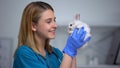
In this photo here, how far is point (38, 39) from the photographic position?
4.16ft

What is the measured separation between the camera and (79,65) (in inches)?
82.4

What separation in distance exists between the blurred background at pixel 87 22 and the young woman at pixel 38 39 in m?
1.00

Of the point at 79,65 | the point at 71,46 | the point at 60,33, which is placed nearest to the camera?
the point at 71,46

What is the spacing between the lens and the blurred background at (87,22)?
2269 mm

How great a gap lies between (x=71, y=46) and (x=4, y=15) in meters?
1.31

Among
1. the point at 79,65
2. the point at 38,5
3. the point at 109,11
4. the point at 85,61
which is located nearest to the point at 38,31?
the point at 38,5

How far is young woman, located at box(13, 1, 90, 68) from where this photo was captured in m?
1.16

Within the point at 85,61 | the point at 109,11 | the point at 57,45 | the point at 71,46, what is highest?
the point at 109,11

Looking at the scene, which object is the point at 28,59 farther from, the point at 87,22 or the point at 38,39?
the point at 87,22

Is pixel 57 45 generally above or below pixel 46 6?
below

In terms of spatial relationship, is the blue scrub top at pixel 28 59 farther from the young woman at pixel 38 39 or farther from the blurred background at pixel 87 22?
the blurred background at pixel 87 22

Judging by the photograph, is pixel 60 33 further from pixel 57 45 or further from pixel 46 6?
pixel 46 6

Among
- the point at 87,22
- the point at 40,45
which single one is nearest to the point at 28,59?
the point at 40,45

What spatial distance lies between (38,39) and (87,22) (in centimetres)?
112
